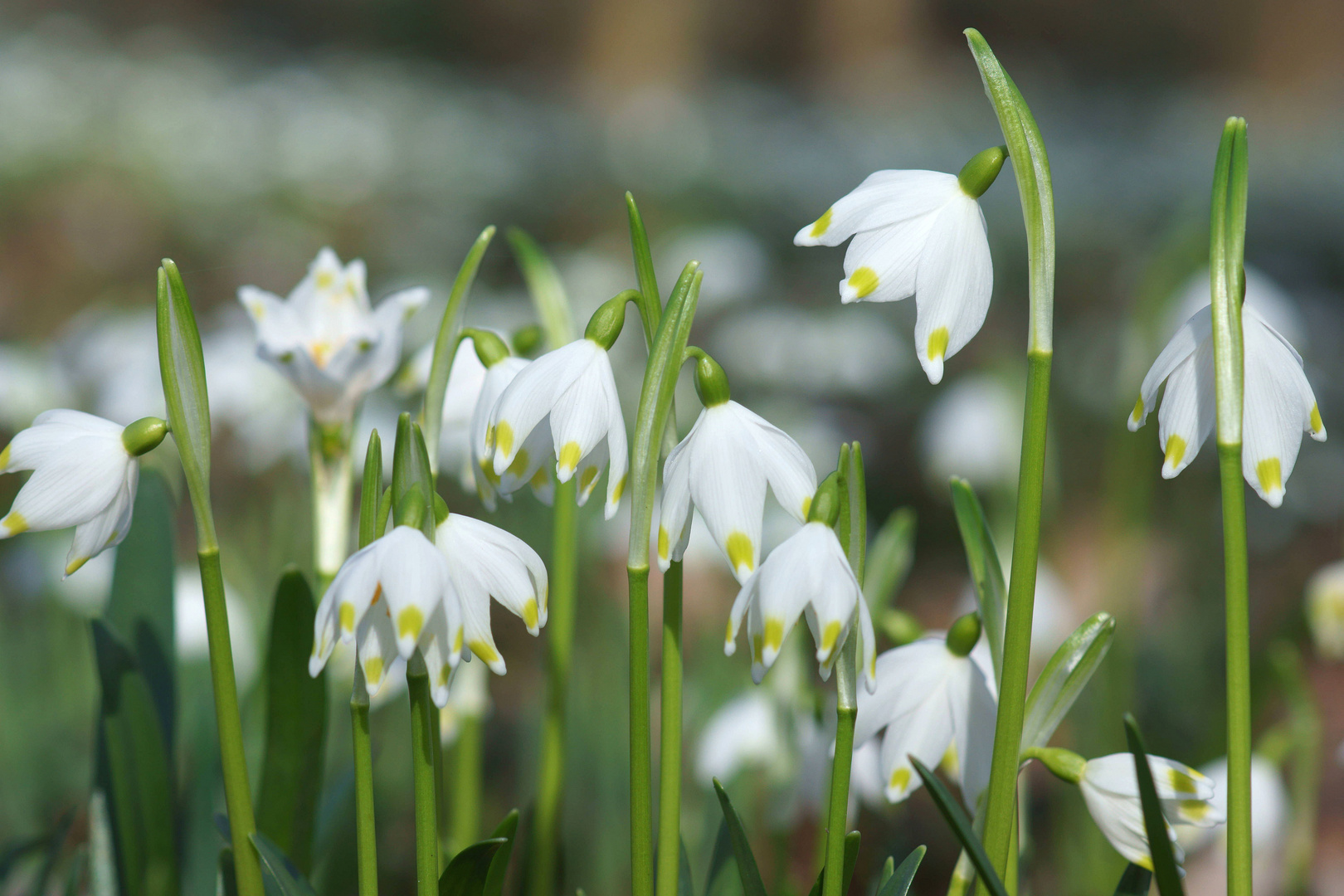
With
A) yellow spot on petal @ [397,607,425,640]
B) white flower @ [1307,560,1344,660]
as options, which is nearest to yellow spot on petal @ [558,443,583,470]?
yellow spot on petal @ [397,607,425,640]

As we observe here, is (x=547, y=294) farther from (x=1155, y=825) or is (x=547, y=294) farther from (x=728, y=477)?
(x=1155, y=825)

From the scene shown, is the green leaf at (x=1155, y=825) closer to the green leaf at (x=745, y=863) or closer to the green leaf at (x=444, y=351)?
the green leaf at (x=745, y=863)

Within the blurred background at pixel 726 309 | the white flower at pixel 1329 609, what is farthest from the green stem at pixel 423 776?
the white flower at pixel 1329 609

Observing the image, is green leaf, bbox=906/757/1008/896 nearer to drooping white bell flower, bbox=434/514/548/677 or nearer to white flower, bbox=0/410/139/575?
drooping white bell flower, bbox=434/514/548/677

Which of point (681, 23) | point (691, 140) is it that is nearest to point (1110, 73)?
point (681, 23)

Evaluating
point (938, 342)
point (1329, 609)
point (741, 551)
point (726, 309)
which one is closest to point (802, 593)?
point (741, 551)
